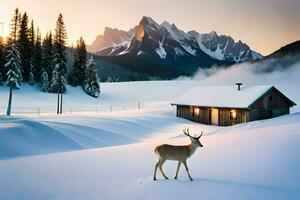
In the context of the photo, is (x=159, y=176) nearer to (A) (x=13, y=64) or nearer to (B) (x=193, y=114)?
(B) (x=193, y=114)

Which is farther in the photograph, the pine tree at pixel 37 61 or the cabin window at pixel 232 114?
the pine tree at pixel 37 61

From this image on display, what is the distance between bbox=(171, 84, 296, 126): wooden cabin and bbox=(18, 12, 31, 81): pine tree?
147 ft

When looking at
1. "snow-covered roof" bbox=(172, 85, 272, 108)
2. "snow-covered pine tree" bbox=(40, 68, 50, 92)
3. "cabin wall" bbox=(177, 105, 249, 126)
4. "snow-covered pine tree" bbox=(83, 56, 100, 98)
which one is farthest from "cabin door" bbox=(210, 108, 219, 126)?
"snow-covered pine tree" bbox=(40, 68, 50, 92)

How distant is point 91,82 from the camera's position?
86625 millimetres

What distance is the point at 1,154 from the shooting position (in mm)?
18844

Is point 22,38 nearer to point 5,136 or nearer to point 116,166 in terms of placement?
point 5,136

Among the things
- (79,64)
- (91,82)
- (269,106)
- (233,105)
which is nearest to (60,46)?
(91,82)

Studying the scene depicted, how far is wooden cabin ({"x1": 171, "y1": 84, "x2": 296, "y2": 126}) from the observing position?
45.2 m

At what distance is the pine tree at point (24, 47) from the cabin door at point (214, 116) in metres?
50.8

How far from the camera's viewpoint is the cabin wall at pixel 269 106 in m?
45.4

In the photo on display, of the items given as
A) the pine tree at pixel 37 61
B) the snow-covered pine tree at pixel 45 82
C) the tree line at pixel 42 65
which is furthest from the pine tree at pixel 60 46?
the pine tree at pixel 37 61

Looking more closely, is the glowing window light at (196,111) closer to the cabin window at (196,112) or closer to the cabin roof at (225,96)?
the cabin window at (196,112)

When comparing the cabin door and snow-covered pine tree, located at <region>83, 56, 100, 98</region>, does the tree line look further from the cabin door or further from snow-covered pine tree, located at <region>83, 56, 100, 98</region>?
the cabin door

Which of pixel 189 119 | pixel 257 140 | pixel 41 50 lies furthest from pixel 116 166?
pixel 41 50
